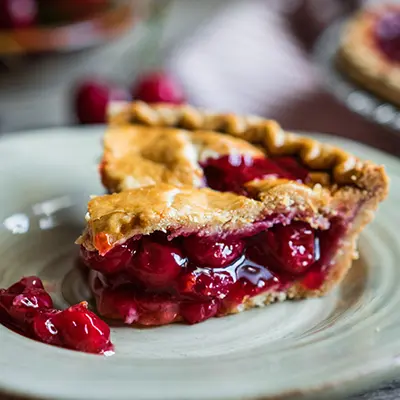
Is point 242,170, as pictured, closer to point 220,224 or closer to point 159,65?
point 220,224

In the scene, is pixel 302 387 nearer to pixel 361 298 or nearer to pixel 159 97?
pixel 361 298

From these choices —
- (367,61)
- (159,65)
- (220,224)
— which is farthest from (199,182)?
(159,65)

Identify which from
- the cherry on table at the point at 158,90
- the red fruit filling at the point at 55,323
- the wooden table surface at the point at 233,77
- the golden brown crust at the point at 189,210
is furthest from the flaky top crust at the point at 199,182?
the cherry on table at the point at 158,90

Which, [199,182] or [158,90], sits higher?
[199,182]

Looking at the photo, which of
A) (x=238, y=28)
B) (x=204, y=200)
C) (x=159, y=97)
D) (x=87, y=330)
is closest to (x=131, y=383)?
(x=87, y=330)

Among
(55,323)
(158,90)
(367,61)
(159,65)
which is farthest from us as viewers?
(159,65)

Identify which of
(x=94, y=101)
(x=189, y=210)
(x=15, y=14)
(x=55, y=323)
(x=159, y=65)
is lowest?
(x=159, y=65)

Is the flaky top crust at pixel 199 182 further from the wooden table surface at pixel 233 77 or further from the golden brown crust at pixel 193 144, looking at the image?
the wooden table surface at pixel 233 77
